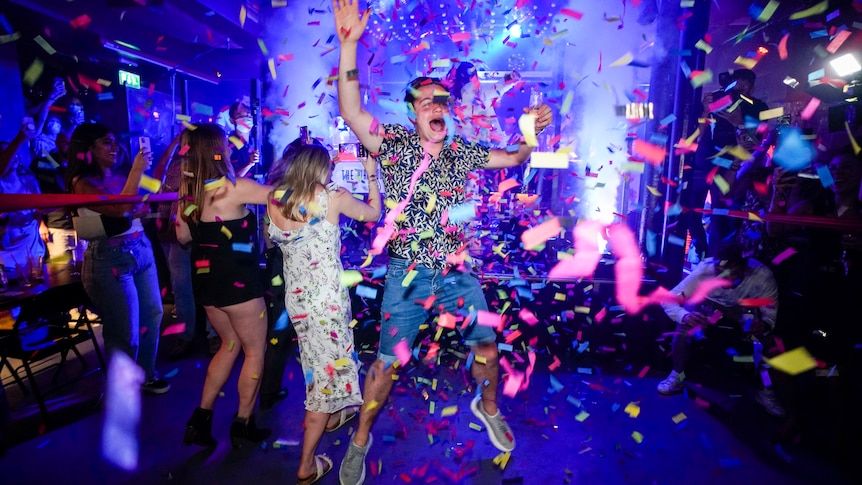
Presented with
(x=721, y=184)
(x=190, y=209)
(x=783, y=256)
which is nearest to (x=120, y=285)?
(x=190, y=209)

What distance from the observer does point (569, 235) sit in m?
4.90

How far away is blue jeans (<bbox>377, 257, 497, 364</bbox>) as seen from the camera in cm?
207

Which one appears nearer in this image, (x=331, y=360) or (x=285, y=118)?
(x=331, y=360)

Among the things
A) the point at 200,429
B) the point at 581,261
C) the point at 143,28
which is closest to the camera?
the point at 200,429

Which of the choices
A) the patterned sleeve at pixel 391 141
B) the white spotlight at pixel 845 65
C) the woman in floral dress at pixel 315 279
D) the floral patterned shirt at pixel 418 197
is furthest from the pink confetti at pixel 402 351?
the white spotlight at pixel 845 65

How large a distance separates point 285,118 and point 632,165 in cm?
440

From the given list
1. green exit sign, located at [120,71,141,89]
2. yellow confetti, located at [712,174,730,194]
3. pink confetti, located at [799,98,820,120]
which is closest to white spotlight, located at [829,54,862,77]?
pink confetti, located at [799,98,820,120]

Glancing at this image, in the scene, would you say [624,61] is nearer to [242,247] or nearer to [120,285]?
[242,247]

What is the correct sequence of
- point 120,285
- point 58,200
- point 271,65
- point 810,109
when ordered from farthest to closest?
1. point 810,109
2. point 271,65
3. point 120,285
4. point 58,200

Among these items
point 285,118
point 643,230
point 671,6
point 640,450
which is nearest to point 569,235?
point 643,230

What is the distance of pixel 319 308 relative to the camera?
2.07m

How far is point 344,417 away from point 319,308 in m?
0.96

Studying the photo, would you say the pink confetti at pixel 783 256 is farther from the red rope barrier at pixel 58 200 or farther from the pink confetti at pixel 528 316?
the red rope barrier at pixel 58 200

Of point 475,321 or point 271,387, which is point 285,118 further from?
point 475,321
